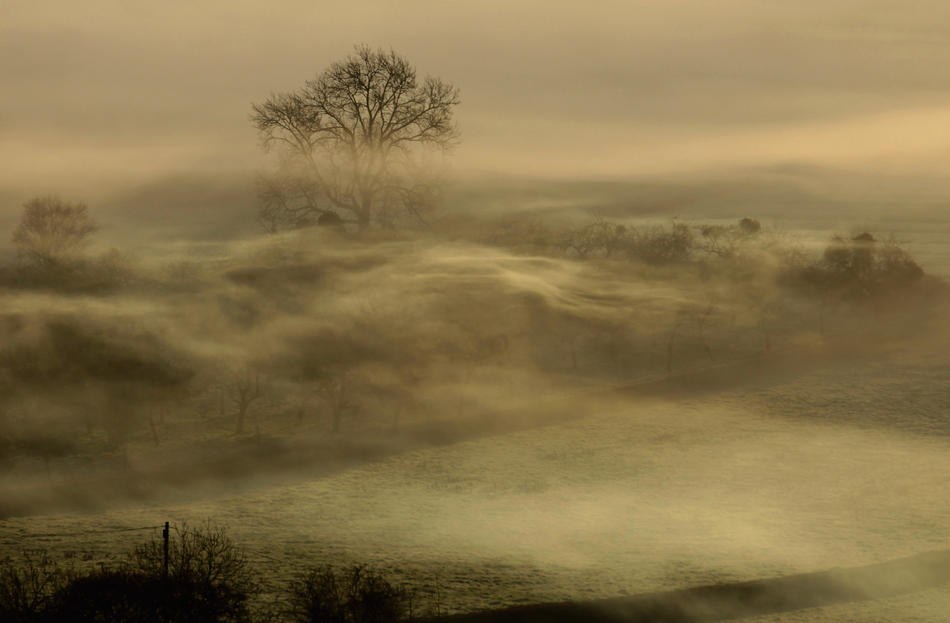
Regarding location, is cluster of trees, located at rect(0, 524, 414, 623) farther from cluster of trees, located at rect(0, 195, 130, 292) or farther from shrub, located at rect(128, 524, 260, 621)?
cluster of trees, located at rect(0, 195, 130, 292)

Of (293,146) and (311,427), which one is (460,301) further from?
(311,427)

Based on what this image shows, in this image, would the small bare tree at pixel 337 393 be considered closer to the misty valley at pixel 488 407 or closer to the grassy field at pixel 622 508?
the misty valley at pixel 488 407

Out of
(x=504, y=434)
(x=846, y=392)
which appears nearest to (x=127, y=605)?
(x=504, y=434)

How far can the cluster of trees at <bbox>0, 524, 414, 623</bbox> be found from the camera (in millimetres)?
35594

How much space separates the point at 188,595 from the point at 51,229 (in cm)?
7028

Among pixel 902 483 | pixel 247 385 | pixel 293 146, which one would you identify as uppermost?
pixel 293 146

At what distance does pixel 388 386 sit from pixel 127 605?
33432mm

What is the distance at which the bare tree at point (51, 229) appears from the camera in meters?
96.9

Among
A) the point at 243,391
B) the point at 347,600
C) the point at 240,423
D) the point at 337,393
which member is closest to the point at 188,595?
the point at 347,600

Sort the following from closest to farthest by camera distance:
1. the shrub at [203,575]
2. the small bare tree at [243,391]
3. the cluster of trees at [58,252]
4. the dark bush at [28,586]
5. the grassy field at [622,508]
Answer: the dark bush at [28,586] < the shrub at [203,575] < the grassy field at [622,508] < the small bare tree at [243,391] < the cluster of trees at [58,252]

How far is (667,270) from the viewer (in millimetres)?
103562

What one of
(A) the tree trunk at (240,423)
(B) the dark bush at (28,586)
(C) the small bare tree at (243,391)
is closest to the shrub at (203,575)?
(B) the dark bush at (28,586)

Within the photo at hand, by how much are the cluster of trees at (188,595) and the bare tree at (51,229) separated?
62.2 metres

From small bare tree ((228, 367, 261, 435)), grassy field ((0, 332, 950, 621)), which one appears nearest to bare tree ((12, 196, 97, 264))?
small bare tree ((228, 367, 261, 435))
